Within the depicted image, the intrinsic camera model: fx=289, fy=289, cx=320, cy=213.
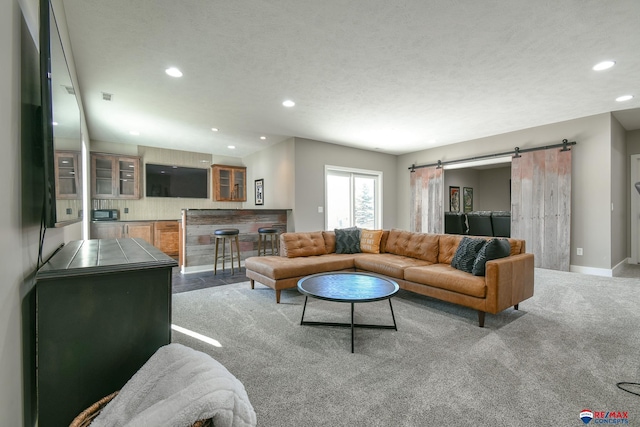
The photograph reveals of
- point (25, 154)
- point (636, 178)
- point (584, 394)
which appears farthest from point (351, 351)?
point (636, 178)

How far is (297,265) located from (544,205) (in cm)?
462

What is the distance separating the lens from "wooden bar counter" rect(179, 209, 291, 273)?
16.6ft

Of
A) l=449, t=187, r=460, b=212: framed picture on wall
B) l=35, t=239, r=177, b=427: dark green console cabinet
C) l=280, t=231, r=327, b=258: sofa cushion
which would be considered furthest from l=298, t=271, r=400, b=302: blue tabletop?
l=449, t=187, r=460, b=212: framed picture on wall

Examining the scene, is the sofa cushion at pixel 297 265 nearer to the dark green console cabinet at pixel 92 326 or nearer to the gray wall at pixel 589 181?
the dark green console cabinet at pixel 92 326

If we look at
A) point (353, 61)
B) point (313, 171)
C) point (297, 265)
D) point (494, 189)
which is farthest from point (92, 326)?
point (494, 189)

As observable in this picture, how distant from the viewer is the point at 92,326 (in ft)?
3.70

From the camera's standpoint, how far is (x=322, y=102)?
403 cm

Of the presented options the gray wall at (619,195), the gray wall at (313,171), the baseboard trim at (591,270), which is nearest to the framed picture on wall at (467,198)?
the gray wall at (619,195)

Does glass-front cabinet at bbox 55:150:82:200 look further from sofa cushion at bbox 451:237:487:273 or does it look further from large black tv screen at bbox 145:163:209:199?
large black tv screen at bbox 145:163:209:199

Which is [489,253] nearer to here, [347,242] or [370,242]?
[370,242]

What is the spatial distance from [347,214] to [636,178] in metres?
5.59

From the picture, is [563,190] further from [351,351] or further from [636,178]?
[351,351]

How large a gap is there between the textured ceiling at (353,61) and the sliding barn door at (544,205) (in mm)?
731

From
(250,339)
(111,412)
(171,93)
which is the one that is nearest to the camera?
(111,412)
